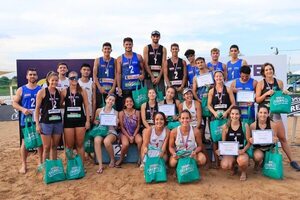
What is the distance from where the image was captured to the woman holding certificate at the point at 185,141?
4855mm

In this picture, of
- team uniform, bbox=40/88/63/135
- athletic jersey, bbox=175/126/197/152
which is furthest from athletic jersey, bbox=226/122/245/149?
team uniform, bbox=40/88/63/135

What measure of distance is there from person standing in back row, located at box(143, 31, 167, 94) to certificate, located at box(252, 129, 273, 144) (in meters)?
2.13

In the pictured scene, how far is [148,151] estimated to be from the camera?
4957 mm

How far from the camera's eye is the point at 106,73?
589 cm

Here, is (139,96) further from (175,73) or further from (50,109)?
(50,109)

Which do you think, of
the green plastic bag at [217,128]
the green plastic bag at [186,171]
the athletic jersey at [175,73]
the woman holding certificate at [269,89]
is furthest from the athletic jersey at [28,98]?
the woman holding certificate at [269,89]

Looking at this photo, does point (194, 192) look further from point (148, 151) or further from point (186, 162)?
point (148, 151)

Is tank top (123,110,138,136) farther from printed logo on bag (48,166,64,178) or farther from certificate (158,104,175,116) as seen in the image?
printed logo on bag (48,166,64,178)

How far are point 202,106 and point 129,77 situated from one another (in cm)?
149

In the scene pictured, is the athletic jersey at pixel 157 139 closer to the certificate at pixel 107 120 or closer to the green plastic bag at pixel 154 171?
the green plastic bag at pixel 154 171

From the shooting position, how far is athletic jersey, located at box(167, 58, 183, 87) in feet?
19.2

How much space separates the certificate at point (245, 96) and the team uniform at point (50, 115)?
9.83 feet

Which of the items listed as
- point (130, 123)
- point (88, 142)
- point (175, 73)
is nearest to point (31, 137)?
point (88, 142)

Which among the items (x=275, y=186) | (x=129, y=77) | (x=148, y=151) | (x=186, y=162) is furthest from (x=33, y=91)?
(x=275, y=186)
